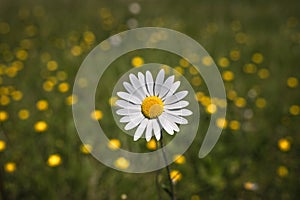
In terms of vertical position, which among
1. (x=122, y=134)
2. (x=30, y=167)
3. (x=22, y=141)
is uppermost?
(x=122, y=134)

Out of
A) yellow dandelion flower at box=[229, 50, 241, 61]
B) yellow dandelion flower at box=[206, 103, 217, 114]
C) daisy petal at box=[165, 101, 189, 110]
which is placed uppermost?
yellow dandelion flower at box=[229, 50, 241, 61]

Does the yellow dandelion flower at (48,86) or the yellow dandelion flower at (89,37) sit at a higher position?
the yellow dandelion flower at (89,37)

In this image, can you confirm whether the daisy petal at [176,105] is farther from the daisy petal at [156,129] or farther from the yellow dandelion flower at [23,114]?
the yellow dandelion flower at [23,114]

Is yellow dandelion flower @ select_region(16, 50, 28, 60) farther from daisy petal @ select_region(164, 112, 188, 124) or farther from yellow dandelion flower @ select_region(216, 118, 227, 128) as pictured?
daisy petal @ select_region(164, 112, 188, 124)

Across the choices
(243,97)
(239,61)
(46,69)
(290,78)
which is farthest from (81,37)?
(290,78)

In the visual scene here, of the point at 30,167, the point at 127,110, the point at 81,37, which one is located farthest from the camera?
the point at 81,37

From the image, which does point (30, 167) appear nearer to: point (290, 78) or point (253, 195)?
point (253, 195)

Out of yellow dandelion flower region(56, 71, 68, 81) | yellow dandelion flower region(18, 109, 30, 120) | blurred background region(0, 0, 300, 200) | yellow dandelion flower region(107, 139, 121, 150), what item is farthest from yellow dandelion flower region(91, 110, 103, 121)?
yellow dandelion flower region(56, 71, 68, 81)

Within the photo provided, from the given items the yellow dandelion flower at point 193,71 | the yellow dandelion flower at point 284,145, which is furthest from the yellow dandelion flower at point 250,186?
the yellow dandelion flower at point 193,71
